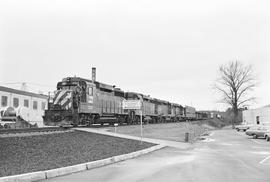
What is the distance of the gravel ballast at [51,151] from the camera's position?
1131cm

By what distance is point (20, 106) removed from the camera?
51.7m

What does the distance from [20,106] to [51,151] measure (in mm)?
39905

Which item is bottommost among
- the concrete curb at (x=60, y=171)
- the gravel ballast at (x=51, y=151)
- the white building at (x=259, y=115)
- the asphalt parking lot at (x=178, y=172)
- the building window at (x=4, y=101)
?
the asphalt parking lot at (x=178, y=172)

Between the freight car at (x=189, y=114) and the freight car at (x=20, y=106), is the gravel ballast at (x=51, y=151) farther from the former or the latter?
the freight car at (x=189, y=114)

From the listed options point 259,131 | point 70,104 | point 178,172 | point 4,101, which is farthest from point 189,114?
point 178,172

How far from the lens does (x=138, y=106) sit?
874 inches

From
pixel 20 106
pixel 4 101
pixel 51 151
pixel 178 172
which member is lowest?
pixel 178 172

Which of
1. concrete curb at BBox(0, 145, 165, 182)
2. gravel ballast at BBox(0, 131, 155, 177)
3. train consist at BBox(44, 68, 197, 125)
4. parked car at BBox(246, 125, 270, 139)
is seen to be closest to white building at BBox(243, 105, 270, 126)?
parked car at BBox(246, 125, 270, 139)

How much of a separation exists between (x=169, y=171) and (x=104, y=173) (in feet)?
7.23

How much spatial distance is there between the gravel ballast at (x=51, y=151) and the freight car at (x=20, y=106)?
79.3 feet

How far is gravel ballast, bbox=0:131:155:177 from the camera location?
11.3 metres

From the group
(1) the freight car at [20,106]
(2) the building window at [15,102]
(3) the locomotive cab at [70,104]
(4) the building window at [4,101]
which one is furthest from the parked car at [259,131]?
(2) the building window at [15,102]

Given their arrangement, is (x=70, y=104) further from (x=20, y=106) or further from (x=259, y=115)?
(x=259, y=115)

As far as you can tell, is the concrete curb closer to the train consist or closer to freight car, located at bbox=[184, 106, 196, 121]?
the train consist
